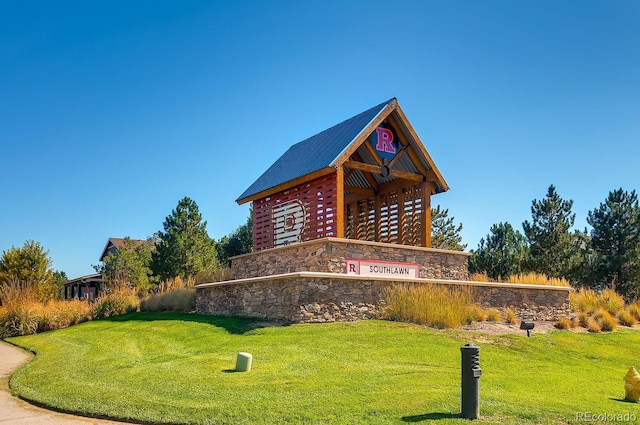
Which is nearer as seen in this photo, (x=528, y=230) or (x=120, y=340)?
(x=120, y=340)

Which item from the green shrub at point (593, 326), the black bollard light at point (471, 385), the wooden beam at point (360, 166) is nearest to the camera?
the black bollard light at point (471, 385)

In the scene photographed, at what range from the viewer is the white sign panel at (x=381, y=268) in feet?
52.4

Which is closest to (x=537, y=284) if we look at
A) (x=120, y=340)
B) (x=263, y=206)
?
(x=263, y=206)

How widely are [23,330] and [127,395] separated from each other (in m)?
13.8

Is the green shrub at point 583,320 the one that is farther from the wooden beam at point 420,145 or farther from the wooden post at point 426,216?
the wooden beam at point 420,145

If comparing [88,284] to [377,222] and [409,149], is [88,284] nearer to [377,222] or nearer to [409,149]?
[377,222]

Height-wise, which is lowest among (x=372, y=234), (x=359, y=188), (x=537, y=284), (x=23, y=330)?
(x=23, y=330)

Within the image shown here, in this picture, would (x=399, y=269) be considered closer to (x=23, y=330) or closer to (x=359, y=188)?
(x=359, y=188)

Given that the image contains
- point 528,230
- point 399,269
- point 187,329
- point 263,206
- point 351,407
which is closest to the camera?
point 351,407

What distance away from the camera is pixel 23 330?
19609 millimetres

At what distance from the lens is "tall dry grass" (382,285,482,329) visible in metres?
13.9

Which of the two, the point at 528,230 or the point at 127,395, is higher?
the point at 528,230

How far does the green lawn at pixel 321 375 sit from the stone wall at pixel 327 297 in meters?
0.66

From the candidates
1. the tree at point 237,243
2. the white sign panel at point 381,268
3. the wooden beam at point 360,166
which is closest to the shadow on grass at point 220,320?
the white sign panel at point 381,268
